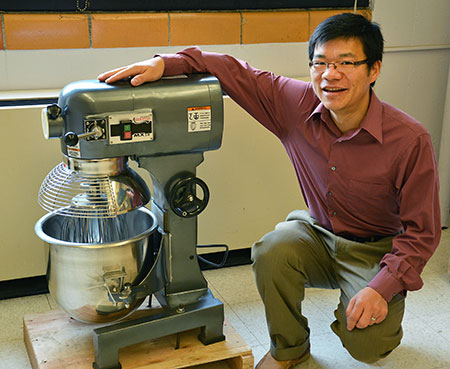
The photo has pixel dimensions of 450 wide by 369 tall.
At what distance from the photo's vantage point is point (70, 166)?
1659mm

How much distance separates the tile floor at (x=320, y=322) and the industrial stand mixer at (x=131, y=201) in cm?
32

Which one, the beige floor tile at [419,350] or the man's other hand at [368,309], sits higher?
the man's other hand at [368,309]

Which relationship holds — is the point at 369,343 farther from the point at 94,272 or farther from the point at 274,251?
the point at 94,272

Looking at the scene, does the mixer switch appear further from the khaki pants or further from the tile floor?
the tile floor

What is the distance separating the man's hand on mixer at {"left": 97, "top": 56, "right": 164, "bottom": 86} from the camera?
1641 millimetres

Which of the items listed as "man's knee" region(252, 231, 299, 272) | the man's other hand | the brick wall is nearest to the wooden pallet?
"man's knee" region(252, 231, 299, 272)

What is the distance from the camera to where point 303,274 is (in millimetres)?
1887

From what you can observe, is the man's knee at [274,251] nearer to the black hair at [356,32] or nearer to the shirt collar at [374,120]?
the shirt collar at [374,120]

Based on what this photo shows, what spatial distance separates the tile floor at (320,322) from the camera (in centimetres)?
200

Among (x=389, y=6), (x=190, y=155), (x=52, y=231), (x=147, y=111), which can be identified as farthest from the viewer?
(x=389, y=6)

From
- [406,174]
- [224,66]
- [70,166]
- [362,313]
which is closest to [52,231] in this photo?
[70,166]

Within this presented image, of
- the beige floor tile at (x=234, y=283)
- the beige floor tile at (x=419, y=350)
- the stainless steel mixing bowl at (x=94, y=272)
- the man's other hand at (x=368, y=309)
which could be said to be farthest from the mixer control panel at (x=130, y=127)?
the beige floor tile at (x=419, y=350)

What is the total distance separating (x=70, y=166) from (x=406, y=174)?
905 mm

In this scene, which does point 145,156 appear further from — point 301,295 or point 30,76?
point 30,76
